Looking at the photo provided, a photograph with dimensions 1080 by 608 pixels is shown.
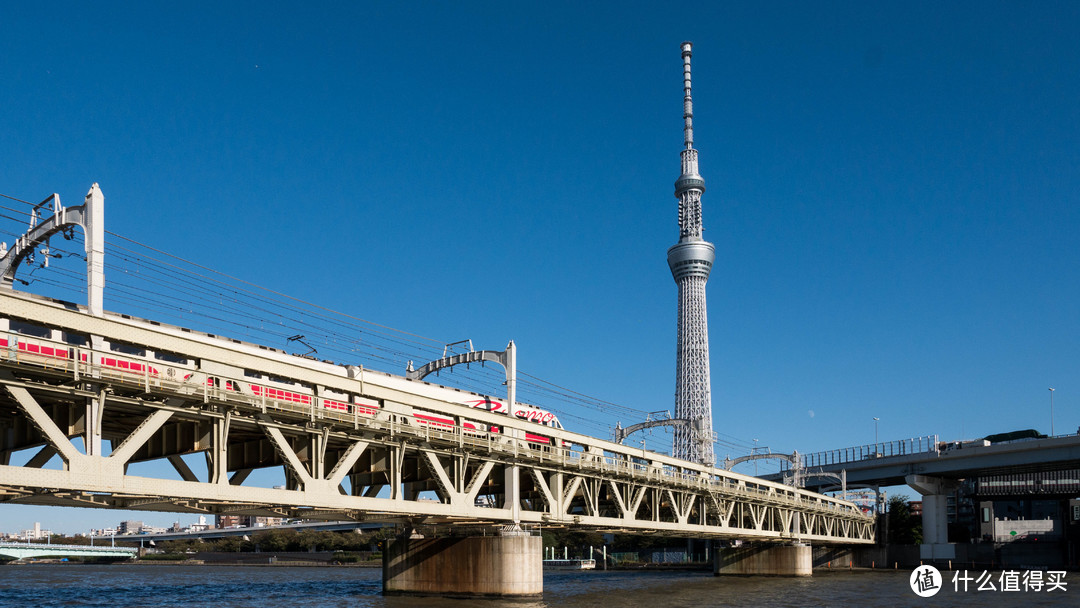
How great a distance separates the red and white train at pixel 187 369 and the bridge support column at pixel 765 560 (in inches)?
2179

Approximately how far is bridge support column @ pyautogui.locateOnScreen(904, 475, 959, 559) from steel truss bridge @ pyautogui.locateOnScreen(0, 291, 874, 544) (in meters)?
80.3

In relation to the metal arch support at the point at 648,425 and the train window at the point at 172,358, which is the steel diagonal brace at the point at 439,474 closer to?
the train window at the point at 172,358

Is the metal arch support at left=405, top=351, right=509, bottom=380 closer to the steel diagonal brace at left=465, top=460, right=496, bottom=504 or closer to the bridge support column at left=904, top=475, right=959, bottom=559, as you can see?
the steel diagonal brace at left=465, top=460, right=496, bottom=504

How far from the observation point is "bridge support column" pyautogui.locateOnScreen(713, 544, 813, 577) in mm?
103125

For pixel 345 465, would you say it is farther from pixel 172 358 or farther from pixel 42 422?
pixel 42 422

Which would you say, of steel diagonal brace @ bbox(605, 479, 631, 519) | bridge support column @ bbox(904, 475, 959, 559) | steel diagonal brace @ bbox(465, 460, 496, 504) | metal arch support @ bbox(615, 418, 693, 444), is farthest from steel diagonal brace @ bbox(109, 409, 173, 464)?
bridge support column @ bbox(904, 475, 959, 559)

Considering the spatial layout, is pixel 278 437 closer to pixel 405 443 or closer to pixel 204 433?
pixel 204 433

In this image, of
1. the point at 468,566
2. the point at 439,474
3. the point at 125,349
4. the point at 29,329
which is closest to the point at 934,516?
the point at 468,566

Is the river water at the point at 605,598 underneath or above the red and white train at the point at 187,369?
underneath

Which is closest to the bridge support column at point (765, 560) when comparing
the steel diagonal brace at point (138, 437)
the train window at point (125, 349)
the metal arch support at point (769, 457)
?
the metal arch support at point (769, 457)

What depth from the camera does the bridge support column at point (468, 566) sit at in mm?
55188

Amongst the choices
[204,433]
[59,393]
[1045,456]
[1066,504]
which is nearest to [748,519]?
[1045,456]

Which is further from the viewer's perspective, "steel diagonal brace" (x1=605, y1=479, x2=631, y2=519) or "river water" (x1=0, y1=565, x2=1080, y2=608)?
"steel diagonal brace" (x1=605, y1=479, x2=631, y2=519)

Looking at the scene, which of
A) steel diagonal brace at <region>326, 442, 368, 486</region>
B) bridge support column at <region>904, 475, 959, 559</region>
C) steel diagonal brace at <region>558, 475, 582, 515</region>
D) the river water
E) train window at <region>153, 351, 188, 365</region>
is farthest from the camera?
bridge support column at <region>904, 475, 959, 559</region>
